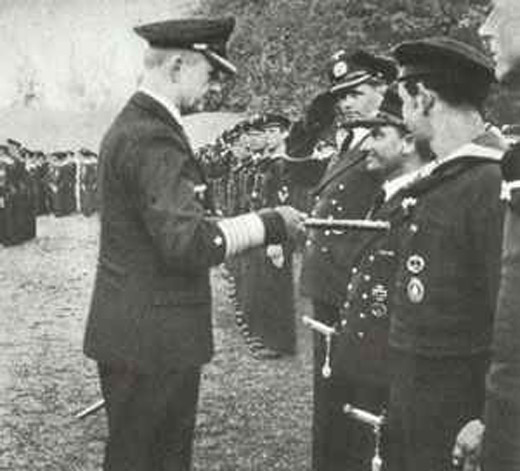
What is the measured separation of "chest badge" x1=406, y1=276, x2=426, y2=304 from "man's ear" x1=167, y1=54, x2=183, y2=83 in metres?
1.19

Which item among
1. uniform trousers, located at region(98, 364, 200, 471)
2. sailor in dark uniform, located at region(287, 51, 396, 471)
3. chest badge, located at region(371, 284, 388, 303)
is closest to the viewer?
uniform trousers, located at region(98, 364, 200, 471)

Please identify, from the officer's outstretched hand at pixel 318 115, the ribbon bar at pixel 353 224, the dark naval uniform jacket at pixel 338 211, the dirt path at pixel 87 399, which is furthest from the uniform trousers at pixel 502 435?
the officer's outstretched hand at pixel 318 115

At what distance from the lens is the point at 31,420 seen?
752cm

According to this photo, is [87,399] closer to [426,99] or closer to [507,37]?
[426,99]

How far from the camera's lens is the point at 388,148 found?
16.4 ft

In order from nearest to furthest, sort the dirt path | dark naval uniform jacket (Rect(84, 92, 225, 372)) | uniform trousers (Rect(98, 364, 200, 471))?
dark naval uniform jacket (Rect(84, 92, 225, 372)) → uniform trousers (Rect(98, 364, 200, 471)) → the dirt path

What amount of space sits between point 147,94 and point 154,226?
0.54 m

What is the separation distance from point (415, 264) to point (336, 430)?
6.51 feet

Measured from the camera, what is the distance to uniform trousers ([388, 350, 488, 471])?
3.53m

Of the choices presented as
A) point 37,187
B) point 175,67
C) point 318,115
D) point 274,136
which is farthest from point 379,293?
point 37,187

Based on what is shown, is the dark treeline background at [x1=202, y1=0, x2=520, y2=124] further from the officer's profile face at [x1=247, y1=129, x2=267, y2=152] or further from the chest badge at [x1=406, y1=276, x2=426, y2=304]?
the chest badge at [x1=406, y1=276, x2=426, y2=304]

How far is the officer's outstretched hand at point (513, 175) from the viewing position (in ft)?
8.76

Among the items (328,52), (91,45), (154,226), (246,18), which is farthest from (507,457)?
(91,45)

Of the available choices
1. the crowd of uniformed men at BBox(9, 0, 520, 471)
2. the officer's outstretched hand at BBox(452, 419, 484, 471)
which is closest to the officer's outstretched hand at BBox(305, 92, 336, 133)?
the crowd of uniformed men at BBox(9, 0, 520, 471)
